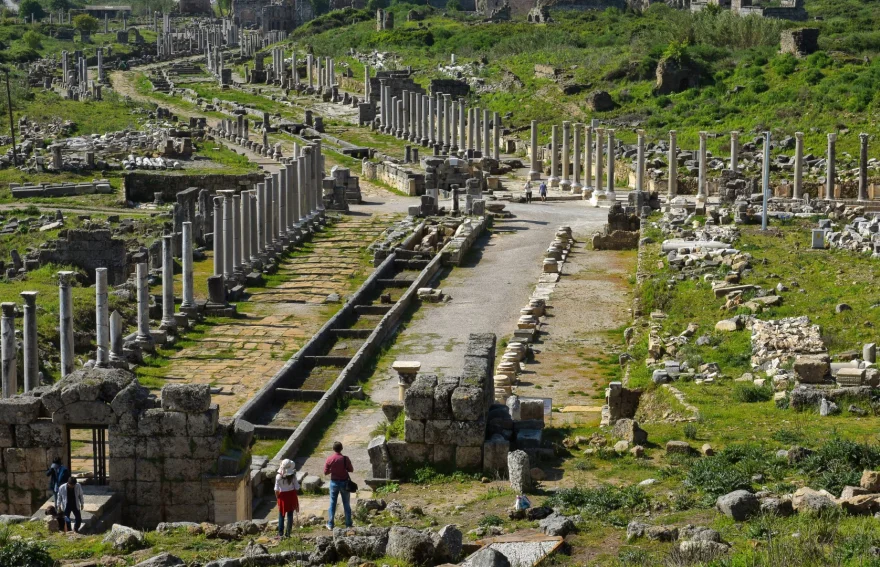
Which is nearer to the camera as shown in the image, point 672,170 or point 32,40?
point 672,170

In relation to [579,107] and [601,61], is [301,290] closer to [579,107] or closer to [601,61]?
[579,107]

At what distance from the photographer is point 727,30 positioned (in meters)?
93.2

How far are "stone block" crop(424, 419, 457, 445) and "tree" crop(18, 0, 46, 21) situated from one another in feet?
543

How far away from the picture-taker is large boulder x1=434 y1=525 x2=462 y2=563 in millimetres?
17016

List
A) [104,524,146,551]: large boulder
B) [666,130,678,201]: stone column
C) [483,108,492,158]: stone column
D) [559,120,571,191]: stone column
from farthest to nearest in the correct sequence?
[483,108,492,158]: stone column → [559,120,571,191]: stone column → [666,130,678,201]: stone column → [104,524,146,551]: large boulder

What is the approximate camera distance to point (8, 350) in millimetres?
29938

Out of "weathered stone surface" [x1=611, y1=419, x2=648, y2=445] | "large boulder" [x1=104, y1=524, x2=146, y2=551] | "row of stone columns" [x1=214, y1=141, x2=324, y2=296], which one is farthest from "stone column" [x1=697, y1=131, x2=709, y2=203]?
"large boulder" [x1=104, y1=524, x2=146, y2=551]

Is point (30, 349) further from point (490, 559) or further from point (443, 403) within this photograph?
point (490, 559)

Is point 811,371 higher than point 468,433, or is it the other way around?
point 811,371

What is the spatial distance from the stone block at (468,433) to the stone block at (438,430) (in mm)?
88

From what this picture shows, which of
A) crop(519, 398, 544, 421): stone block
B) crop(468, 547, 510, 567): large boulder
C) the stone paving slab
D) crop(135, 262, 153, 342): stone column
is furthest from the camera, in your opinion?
crop(135, 262, 153, 342): stone column

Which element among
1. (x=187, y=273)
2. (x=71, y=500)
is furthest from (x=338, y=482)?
(x=187, y=273)

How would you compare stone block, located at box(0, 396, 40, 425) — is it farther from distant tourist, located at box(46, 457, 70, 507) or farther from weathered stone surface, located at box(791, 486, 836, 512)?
weathered stone surface, located at box(791, 486, 836, 512)

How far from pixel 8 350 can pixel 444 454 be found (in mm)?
10559
